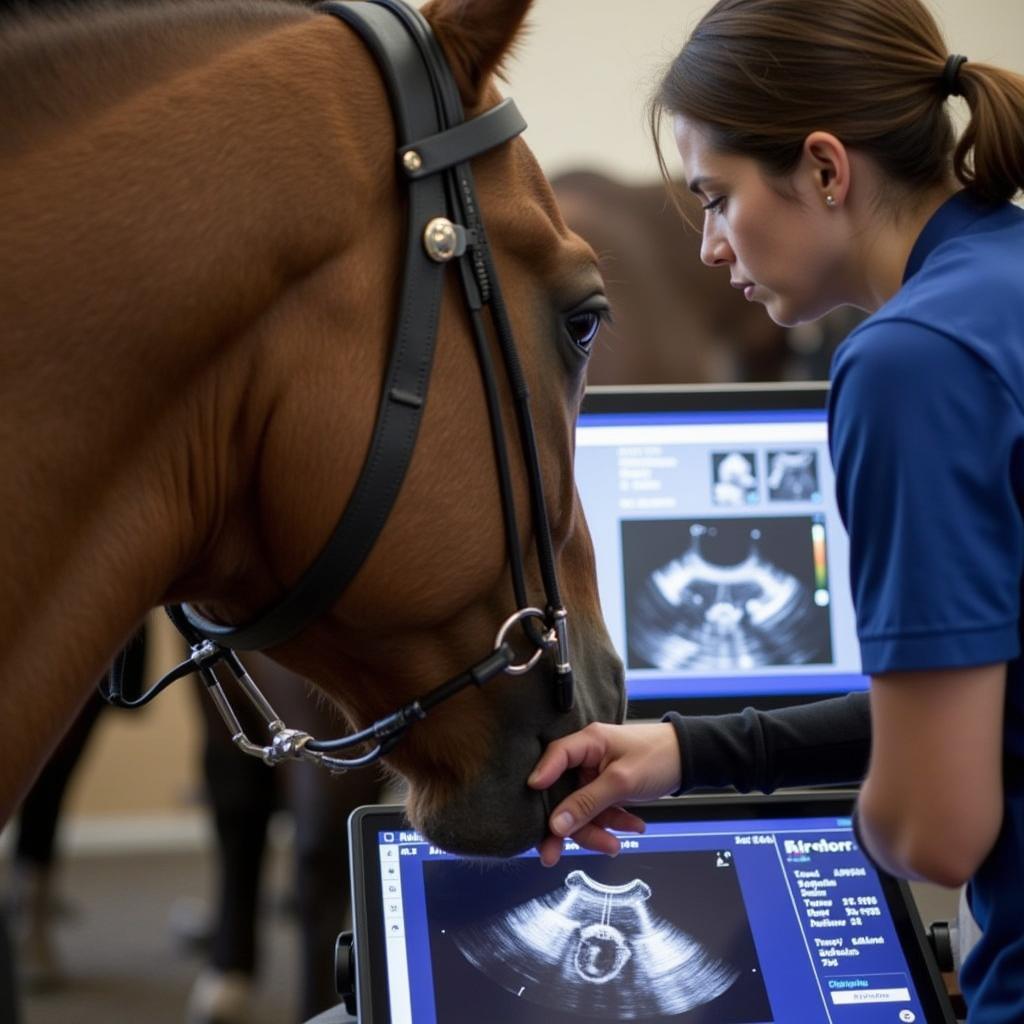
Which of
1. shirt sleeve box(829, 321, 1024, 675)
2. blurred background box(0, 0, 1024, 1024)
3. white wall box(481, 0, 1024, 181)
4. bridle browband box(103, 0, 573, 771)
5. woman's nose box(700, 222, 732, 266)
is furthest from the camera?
white wall box(481, 0, 1024, 181)

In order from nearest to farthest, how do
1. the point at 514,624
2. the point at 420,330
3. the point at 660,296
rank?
the point at 420,330
the point at 514,624
the point at 660,296

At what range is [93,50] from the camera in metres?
0.93

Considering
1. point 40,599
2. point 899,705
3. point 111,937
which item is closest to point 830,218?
point 899,705

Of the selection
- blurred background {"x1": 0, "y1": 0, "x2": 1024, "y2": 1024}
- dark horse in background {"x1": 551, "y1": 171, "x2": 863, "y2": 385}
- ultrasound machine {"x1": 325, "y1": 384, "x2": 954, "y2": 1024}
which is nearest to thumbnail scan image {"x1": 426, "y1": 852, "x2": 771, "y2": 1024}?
ultrasound machine {"x1": 325, "y1": 384, "x2": 954, "y2": 1024}

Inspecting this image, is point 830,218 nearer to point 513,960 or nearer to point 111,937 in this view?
point 513,960

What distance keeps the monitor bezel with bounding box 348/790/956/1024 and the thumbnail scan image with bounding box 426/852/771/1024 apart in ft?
0.14

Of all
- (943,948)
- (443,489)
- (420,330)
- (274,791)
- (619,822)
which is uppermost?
(420,330)

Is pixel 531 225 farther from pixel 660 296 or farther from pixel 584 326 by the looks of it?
pixel 660 296

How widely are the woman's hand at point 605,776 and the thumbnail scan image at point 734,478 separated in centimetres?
38

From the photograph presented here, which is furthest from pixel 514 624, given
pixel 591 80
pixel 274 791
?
pixel 591 80

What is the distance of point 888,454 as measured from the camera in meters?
0.88

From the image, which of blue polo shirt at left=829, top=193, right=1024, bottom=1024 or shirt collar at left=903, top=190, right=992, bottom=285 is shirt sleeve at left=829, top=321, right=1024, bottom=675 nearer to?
blue polo shirt at left=829, top=193, right=1024, bottom=1024

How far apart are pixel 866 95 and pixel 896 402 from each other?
10.9 inches

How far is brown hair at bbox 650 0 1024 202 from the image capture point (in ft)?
3.40
